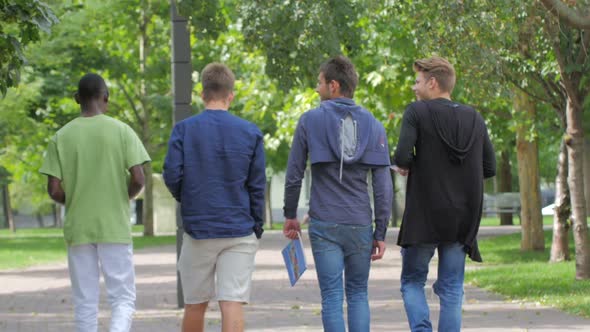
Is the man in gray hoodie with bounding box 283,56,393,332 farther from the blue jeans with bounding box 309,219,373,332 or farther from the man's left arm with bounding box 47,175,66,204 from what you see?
the man's left arm with bounding box 47,175,66,204

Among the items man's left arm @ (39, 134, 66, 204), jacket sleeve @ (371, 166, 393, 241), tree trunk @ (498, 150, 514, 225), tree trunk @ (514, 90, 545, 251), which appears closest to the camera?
man's left arm @ (39, 134, 66, 204)

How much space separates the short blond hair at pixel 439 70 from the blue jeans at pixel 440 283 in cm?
95

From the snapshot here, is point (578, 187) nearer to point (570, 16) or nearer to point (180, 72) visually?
point (570, 16)

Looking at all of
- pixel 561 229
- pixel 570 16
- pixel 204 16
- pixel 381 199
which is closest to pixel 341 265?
pixel 381 199

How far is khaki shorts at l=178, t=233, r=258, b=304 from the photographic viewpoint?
6.77 meters

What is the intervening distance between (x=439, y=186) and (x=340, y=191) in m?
0.59

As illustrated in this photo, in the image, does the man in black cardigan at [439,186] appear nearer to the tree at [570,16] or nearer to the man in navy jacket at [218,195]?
the man in navy jacket at [218,195]

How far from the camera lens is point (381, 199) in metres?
7.14

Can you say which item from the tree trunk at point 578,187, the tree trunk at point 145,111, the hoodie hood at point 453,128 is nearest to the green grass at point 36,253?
the tree trunk at point 145,111

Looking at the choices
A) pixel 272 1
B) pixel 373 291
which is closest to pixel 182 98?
pixel 272 1

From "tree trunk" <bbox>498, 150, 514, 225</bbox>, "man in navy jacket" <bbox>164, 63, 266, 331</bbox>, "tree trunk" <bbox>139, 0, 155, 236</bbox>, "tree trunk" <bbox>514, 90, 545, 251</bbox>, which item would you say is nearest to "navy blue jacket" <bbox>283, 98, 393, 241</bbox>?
"man in navy jacket" <bbox>164, 63, 266, 331</bbox>

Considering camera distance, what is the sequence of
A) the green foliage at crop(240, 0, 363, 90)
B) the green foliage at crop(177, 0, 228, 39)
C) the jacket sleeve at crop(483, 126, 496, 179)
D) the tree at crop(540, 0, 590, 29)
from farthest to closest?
the green foliage at crop(177, 0, 228, 39), the green foliage at crop(240, 0, 363, 90), the tree at crop(540, 0, 590, 29), the jacket sleeve at crop(483, 126, 496, 179)

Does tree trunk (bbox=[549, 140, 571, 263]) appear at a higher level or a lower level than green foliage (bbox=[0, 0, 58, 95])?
lower

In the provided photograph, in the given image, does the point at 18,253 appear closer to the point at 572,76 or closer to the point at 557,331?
the point at 572,76
